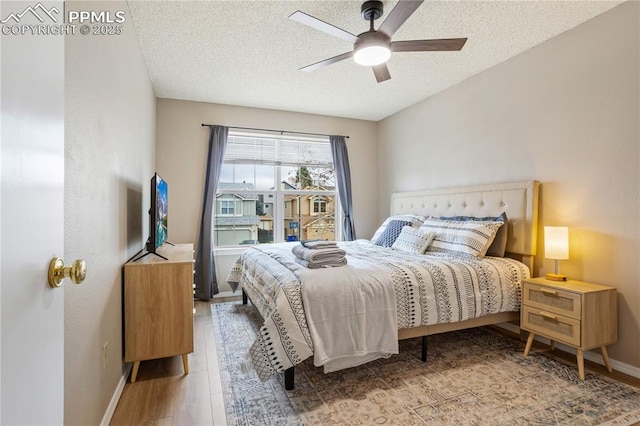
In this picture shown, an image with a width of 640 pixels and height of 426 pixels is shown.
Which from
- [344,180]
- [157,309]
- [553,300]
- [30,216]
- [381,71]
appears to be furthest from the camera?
A: [344,180]

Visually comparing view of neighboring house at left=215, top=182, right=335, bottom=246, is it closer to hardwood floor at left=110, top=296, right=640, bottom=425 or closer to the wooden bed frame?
the wooden bed frame

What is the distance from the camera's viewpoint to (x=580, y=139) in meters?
2.59

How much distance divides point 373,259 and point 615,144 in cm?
196

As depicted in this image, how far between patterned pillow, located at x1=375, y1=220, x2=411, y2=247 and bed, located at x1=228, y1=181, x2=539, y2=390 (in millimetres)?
Answer: 466

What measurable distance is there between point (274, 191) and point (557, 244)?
3.49 metres

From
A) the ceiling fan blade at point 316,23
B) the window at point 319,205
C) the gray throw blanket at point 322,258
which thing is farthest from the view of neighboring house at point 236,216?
the ceiling fan blade at point 316,23

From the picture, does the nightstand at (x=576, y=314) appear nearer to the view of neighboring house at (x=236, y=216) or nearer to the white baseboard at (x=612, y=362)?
the white baseboard at (x=612, y=362)

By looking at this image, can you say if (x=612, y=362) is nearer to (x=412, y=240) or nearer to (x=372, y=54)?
(x=412, y=240)

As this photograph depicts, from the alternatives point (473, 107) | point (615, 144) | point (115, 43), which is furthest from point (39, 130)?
point (473, 107)

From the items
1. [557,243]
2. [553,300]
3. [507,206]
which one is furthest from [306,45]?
[553,300]

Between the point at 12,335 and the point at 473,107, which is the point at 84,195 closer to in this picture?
the point at 12,335

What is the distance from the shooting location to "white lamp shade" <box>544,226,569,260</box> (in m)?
2.48

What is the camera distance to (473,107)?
11.7ft

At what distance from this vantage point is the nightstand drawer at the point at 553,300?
2231 mm
